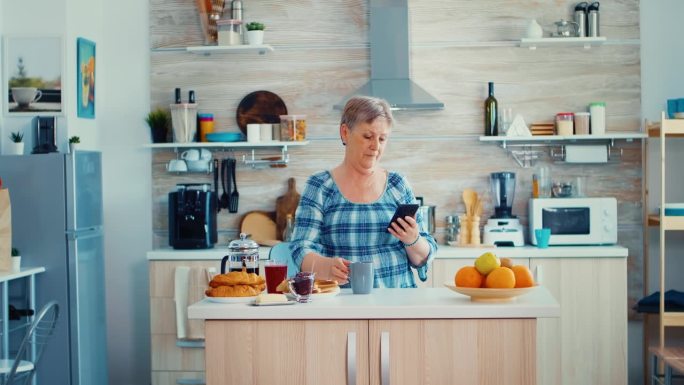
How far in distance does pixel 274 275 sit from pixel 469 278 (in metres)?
0.64

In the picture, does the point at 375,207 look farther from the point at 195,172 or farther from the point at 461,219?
the point at 195,172

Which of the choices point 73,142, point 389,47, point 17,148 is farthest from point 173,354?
point 389,47

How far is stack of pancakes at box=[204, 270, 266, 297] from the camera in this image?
293 centimetres

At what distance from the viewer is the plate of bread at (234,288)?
2914 mm

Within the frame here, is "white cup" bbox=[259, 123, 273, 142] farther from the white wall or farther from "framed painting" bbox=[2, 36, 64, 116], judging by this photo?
the white wall

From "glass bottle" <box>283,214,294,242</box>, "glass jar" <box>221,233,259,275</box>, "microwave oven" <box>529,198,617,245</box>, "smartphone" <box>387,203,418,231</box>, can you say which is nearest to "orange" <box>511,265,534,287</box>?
"smartphone" <box>387,203,418,231</box>

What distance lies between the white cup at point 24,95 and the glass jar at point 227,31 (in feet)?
3.67

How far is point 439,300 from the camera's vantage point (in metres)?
2.93

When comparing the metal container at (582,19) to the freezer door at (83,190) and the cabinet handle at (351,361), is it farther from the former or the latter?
the cabinet handle at (351,361)

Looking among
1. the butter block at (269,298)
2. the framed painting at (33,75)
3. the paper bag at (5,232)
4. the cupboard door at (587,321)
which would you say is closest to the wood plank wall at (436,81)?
the cupboard door at (587,321)

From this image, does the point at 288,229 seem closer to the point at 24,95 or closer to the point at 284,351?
the point at 24,95

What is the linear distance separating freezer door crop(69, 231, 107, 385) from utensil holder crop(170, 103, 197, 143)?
809 mm

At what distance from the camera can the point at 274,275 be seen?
311cm

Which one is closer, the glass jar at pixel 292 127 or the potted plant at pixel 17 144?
the potted plant at pixel 17 144
